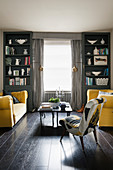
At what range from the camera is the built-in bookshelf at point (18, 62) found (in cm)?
598

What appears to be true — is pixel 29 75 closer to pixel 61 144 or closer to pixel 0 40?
pixel 0 40

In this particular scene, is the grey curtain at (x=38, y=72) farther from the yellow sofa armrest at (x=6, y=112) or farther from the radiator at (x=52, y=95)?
the yellow sofa armrest at (x=6, y=112)

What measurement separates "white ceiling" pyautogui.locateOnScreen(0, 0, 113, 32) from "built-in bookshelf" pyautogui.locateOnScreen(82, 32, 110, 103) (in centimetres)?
49

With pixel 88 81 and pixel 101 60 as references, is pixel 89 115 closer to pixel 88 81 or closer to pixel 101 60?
pixel 88 81

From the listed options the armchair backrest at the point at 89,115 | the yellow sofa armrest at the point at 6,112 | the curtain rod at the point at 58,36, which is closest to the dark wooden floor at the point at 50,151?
the yellow sofa armrest at the point at 6,112

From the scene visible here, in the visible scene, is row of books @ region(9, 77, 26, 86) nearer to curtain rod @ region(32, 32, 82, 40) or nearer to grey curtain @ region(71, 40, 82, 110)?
curtain rod @ region(32, 32, 82, 40)

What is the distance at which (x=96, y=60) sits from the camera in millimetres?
6066

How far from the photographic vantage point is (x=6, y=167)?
213 centimetres

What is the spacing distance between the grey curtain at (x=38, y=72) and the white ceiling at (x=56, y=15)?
1.99ft

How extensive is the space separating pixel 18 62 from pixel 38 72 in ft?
2.71

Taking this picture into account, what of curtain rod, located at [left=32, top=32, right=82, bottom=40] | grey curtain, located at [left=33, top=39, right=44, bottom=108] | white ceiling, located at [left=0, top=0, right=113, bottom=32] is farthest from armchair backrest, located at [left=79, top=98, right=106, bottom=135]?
curtain rod, located at [left=32, top=32, right=82, bottom=40]

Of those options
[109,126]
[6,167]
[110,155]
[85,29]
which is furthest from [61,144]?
[85,29]

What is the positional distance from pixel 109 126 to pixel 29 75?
339cm

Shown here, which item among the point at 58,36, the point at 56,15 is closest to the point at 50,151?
the point at 56,15
